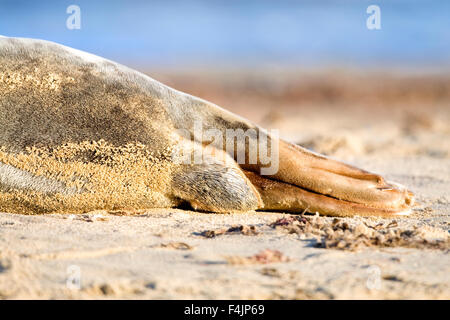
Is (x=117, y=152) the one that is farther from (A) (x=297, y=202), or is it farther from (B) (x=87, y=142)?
(A) (x=297, y=202)

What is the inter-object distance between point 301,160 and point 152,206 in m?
1.11

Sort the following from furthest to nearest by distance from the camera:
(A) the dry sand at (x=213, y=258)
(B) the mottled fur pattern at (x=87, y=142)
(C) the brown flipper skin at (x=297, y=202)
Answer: (C) the brown flipper skin at (x=297, y=202) → (B) the mottled fur pattern at (x=87, y=142) → (A) the dry sand at (x=213, y=258)

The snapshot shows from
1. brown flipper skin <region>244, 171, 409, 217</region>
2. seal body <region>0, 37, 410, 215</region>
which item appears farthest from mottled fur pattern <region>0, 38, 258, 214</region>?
brown flipper skin <region>244, 171, 409, 217</region>

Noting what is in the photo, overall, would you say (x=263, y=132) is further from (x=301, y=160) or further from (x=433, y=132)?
(x=433, y=132)

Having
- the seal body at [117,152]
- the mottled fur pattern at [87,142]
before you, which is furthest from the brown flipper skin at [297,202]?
the mottled fur pattern at [87,142]

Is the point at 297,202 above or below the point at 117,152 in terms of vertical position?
below

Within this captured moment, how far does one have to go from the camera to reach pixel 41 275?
254cm

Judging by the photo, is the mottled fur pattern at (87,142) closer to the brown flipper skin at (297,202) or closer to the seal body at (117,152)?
the seal body at (117,152)

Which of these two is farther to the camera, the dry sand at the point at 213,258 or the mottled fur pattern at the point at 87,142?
the mottled fur pattern at the point at 87,142

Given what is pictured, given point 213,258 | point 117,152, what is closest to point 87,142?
point 117,152

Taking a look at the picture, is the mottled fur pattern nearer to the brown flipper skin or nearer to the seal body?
the seal body

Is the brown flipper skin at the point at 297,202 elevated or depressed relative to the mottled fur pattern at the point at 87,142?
depressed

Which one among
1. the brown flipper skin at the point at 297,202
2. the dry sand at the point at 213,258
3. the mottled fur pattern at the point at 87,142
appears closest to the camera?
the dry sand at the point at 213,258

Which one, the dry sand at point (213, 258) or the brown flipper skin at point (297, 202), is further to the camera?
the brown flipper skin at point (297, 202)
